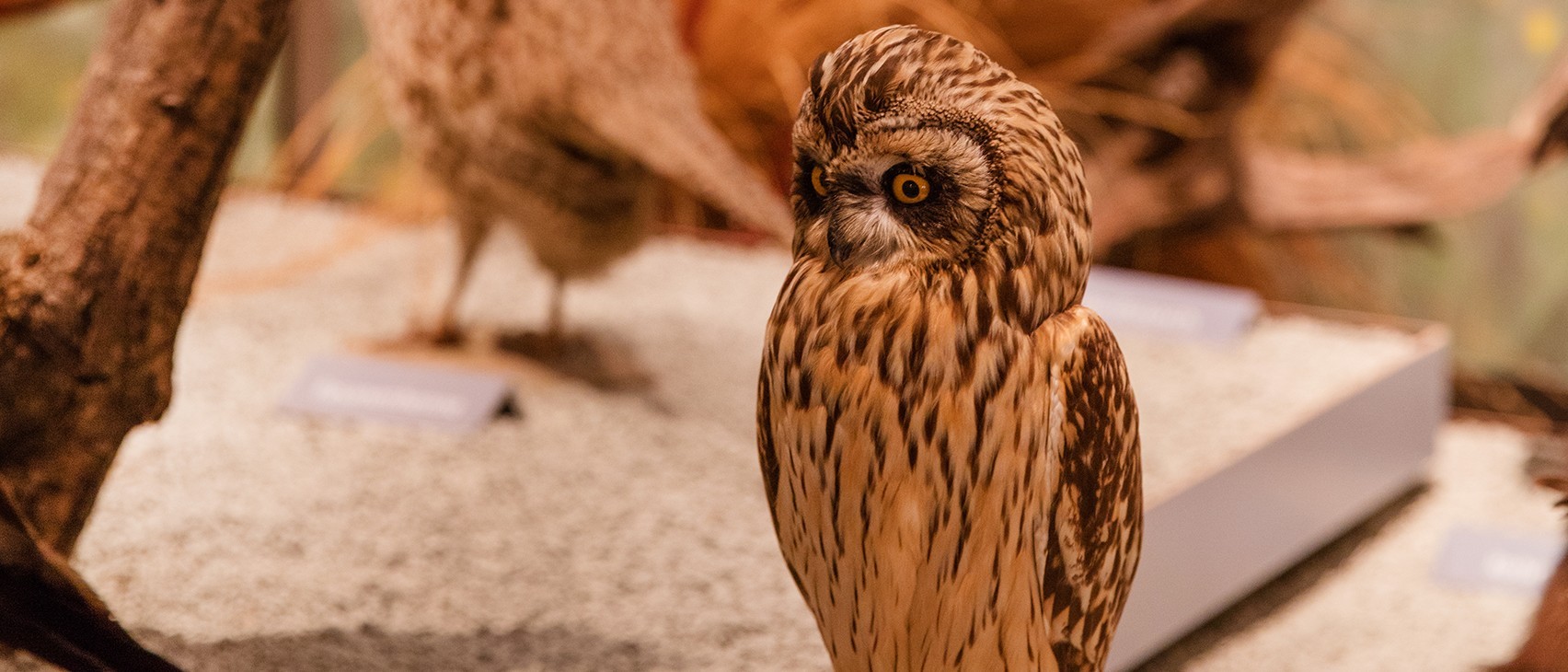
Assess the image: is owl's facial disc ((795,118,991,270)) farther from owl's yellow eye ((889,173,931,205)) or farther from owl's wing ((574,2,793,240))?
owl's wing ((574,2,793,240))

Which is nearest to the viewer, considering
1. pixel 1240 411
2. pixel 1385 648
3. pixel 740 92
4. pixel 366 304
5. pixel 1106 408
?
pixel 1106 408

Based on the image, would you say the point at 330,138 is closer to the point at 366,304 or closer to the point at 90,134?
the point at 366,304

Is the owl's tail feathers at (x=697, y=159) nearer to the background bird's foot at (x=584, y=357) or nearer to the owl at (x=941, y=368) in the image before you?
the background bird's foot at (x=584, y=357)

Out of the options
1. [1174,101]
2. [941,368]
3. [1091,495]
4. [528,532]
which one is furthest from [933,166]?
[1174,101]

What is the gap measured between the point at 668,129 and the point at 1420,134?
2.02 m

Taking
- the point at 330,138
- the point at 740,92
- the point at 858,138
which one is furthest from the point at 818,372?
the point at 330,138

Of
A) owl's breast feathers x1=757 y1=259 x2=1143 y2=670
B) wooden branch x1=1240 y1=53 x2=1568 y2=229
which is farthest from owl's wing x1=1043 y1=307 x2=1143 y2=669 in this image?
wooden branch x1=1240 y1=53 x2=1568 y2=229

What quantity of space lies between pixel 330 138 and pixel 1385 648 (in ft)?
9.36

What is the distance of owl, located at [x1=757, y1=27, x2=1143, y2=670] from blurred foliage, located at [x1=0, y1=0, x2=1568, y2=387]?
1979 mm

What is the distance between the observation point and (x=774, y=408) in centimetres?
108

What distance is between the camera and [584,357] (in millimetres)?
2639

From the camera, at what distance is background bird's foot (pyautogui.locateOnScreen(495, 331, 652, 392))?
253 centimetres

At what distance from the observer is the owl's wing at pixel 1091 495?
3.39ft

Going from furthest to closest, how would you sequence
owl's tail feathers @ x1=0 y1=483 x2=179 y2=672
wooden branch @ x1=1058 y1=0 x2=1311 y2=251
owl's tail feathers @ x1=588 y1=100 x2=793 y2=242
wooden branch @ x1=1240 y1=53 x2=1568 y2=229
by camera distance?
wooden branch @ x1=1240 y1=53 x2=1568 y2=229 < wooden branch @ x1=1058 y1=0 x2=1311 y2=251 < owl's tail feathers @ x1=588 y1=100 x2=793 y2=242 < owl's tail feathers @ x1=0 y1=483 x2=179 y2=672
